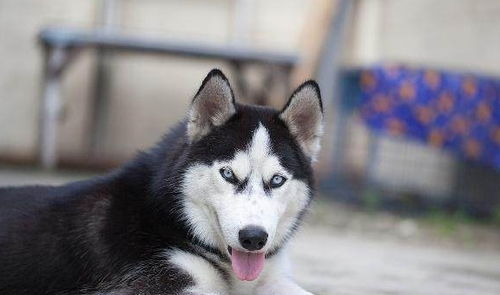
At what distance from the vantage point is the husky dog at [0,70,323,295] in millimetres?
Answer: 3088

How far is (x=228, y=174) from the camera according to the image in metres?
3.10

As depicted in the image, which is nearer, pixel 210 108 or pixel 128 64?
pixel 210 108

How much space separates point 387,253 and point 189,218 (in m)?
2.90

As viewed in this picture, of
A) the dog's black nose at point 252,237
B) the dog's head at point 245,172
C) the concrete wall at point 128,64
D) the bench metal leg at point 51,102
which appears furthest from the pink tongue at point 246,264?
the concrete wall at point 128,64

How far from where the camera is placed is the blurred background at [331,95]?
22.7ft

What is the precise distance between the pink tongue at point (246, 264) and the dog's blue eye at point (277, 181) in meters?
0.26

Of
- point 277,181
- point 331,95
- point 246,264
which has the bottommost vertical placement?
point 331,95

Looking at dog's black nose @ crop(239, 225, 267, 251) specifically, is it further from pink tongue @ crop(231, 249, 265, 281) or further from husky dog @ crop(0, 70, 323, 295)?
pink tongue @ crop(231, 249, 265, 281)

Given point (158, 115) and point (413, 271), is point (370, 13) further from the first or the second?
point (413, 271)

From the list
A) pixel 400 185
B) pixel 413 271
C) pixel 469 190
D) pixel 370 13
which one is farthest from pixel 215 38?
pixel 413 271

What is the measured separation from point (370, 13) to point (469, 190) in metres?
3.24

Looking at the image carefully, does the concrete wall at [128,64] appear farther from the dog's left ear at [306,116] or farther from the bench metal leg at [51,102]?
the dog's left ear at [306,116]

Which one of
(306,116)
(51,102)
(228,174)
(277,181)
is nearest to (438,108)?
(51,102)

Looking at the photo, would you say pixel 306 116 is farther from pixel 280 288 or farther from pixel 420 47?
pixel 420 47
